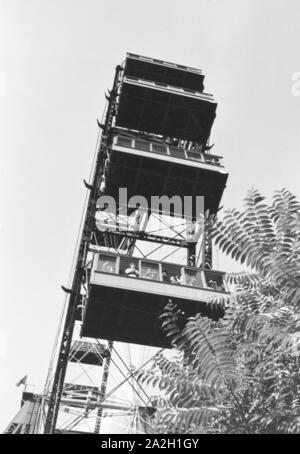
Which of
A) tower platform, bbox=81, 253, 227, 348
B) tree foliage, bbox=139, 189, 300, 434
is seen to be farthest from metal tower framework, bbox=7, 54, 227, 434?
tree foliage, bbox=139, 189, 300, 434

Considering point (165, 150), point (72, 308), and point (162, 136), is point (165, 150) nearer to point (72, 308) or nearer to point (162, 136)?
point (162, 136)

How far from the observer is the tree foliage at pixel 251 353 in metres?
6.34

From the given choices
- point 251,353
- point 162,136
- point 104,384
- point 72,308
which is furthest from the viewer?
point 104,384

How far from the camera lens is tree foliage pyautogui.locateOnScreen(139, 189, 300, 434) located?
20.8ft

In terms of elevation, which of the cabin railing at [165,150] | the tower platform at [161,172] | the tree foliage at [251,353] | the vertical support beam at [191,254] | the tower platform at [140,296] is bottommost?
the tree foliage at [251,353]

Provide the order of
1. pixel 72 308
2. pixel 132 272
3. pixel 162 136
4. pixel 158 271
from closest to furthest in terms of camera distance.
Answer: pixel 132 272
pixel 158 271
pixel 72 308
pixel 162 136

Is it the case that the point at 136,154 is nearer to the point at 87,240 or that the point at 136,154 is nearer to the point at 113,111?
the point at 87,240

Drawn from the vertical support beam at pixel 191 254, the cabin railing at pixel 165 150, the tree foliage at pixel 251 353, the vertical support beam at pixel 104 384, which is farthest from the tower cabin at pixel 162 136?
the tree foliage at pixel 251 353

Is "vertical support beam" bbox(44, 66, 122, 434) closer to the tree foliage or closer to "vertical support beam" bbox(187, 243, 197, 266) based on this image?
"vertical support beam" bbox(187, 243, 197, 266)

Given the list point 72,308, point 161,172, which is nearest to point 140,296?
point 72,308

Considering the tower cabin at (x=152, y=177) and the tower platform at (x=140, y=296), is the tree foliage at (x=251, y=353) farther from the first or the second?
the tower platform at (x=140, y=296)

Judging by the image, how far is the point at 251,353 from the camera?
23.8 ft
